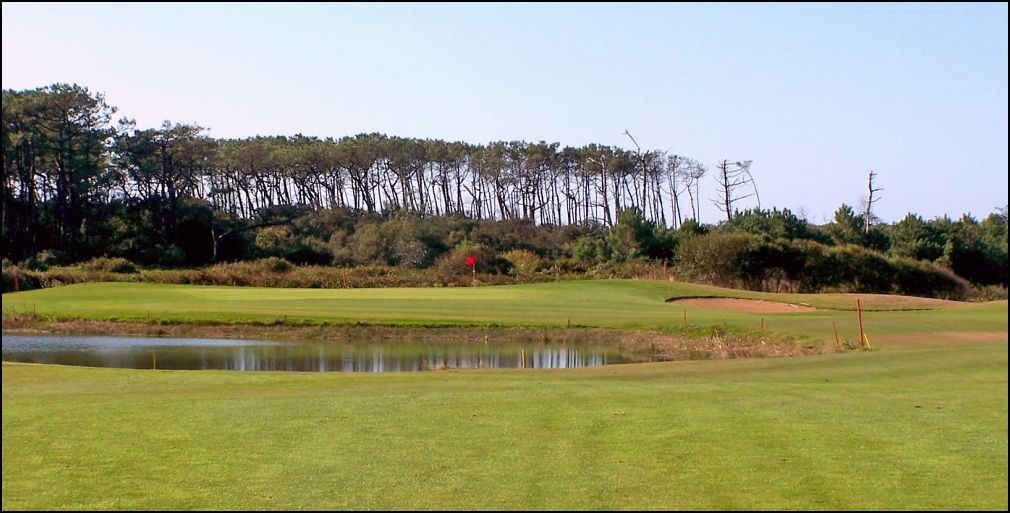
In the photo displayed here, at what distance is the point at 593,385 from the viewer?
17500 mm

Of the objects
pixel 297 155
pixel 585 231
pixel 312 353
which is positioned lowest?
pixel 312 353

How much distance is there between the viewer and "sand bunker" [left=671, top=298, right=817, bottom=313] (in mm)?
44956

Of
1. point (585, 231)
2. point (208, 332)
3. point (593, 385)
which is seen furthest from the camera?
point (585, 231)

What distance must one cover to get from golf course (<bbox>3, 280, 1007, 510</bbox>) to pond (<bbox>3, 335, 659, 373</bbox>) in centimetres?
752

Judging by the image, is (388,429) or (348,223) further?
(348,223)

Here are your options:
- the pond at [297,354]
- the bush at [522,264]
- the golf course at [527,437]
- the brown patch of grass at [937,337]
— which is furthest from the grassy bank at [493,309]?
the bush at [522,264]

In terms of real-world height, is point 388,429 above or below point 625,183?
below

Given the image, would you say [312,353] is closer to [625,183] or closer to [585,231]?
[585,231]

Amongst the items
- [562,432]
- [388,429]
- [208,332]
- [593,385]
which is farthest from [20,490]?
[208,332]

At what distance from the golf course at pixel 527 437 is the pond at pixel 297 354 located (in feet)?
24.7

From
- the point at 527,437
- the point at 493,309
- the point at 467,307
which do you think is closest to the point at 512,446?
the point at 527,437

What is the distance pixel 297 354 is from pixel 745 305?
24.6 meters

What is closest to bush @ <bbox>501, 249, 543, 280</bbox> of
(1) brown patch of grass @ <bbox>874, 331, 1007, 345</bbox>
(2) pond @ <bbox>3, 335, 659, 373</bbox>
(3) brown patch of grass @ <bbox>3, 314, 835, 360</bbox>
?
(3) brown patch of grass @ <bbox>3, 314, 835, 360</bbox>

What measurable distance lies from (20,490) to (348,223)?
86.4 meters
